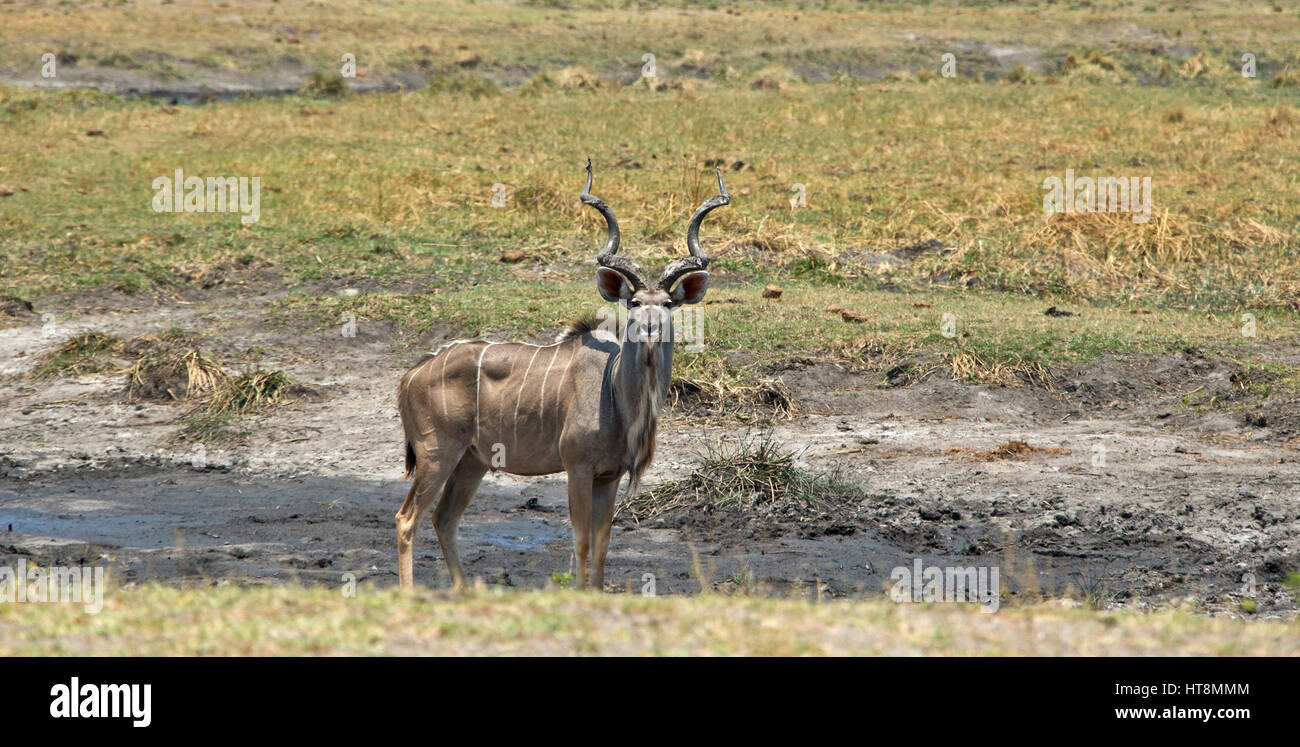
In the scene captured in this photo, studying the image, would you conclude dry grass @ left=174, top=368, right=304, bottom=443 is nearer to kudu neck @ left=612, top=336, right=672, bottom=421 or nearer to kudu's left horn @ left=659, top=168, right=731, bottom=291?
kudu neck @ left=612, top=336, right=672, bottom=421

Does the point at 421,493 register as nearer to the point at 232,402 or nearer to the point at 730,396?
the point at 730,396

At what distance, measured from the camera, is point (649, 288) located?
22.5ft

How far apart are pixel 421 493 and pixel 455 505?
1.08 feet

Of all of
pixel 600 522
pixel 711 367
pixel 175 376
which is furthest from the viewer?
pixel 175 376

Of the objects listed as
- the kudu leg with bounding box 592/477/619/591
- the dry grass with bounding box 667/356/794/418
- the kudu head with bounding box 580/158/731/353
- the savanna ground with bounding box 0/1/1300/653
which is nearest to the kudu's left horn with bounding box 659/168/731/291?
the kudu head with bounding box 580/158/731/353

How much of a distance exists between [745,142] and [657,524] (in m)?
12.6

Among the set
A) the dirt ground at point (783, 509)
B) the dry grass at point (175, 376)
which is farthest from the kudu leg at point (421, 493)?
the dry grass at point (175, 376)

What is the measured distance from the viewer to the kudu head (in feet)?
22.0

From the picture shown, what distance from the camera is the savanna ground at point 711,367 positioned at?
5.54 metres

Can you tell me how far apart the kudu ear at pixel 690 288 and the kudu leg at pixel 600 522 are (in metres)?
0.95

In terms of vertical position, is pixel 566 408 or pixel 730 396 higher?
pixel 566 408

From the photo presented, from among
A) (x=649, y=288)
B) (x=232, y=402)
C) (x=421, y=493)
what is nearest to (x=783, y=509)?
(x=649, y=288)

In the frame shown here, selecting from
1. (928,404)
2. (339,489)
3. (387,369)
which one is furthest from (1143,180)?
(339,489)
